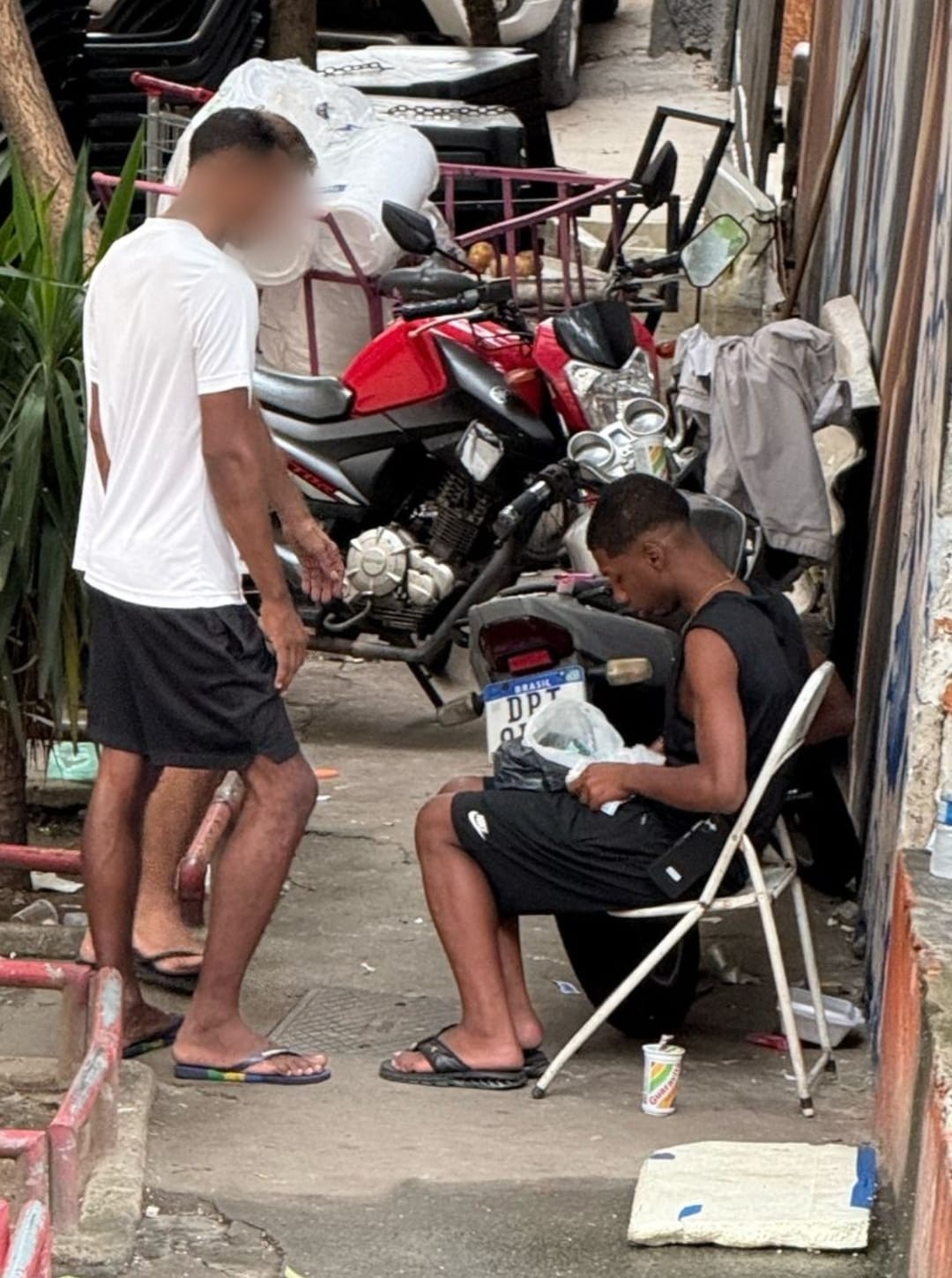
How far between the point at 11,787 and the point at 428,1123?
166 cm

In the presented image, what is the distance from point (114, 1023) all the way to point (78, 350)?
1.84m

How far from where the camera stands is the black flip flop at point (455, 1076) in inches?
173

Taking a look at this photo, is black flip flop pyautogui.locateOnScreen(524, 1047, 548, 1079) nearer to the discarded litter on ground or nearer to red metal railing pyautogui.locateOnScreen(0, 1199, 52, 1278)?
the discarded litter on ground

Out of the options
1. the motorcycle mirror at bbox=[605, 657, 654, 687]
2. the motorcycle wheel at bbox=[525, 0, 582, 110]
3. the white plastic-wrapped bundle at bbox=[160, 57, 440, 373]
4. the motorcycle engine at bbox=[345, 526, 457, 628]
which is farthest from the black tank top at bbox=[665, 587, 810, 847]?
the motorcycle wheel at bbox=[525, 0, 582, 110]

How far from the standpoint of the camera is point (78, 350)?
510 centimetres

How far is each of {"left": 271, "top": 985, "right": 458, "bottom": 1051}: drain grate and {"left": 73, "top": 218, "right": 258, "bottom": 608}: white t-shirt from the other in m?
1.04

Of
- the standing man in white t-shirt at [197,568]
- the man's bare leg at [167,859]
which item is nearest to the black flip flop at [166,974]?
the man's bare leg at [167,859]

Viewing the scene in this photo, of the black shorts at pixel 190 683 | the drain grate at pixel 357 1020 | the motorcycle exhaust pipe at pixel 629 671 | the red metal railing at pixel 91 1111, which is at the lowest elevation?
the drain grate at pixel 357 1020

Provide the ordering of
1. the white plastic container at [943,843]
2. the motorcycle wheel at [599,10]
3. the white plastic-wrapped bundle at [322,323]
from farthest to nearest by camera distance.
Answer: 1. the motorcycle wheel at [599,10]
2. the white plastic-wrapped bundle at [322,323]
3. the white plastic container at [943,843]

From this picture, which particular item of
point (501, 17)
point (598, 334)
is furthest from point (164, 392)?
point (501, 17)

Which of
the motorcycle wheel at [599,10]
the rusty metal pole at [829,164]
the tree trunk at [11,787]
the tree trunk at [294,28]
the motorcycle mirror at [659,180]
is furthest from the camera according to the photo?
the motorcycle wheel at [599,10]

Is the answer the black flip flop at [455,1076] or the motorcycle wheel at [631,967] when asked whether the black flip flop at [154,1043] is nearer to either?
the black flip flop at [455,1076]

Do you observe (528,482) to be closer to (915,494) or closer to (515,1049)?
(915,494)

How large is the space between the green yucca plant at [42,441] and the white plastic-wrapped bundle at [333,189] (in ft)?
8.24
